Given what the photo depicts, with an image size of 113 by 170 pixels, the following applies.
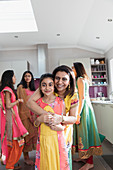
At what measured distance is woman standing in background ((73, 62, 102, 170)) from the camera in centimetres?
215

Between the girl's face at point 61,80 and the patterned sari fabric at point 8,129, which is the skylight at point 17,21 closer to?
the patterned sari fabric at point 8,129

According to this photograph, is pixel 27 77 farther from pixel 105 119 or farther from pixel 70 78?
pixel 105 119

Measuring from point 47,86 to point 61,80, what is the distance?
0.40ft

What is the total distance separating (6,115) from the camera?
2.17m

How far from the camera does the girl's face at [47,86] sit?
4.04ft

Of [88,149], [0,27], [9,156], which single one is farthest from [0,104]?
[0,27]

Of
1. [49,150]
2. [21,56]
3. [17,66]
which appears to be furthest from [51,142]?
[21,56]

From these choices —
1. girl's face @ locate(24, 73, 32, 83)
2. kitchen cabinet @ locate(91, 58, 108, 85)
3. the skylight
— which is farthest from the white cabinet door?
girl's face @ locate(24, 73, 32, 83)

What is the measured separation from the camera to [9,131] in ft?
6.93

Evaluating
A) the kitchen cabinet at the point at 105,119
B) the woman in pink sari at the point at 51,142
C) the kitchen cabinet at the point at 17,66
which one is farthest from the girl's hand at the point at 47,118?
the kitchen cabinet at the point at 17,66

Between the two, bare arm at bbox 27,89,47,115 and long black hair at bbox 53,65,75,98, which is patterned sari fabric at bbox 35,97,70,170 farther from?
long black hair at bbox 53,65,75,98

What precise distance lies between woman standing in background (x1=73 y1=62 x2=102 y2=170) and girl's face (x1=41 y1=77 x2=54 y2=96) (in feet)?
3.30

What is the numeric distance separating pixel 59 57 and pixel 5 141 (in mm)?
4539

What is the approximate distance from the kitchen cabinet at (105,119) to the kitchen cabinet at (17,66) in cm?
297
